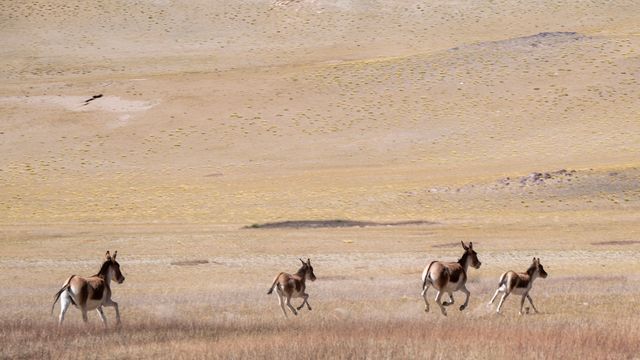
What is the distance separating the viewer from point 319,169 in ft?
233

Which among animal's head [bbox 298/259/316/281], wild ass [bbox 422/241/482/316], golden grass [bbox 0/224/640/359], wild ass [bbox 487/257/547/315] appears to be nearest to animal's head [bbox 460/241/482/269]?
wild ass [bbox 422/241/482/316]

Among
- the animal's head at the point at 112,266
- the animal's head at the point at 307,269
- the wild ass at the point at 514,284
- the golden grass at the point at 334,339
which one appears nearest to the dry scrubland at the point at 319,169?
the golden grass at the point at 334,339

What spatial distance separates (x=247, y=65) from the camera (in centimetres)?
11112

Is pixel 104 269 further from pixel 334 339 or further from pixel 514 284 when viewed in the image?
pixel 514 284

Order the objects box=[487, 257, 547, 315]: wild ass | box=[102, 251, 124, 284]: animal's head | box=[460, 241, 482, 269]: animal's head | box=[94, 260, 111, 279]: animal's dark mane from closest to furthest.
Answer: box=[94, 260, 111, 279]: animal's dark mane → box=[102, 251, 124, 284]: animal's head → box=[487, 257, 547, 315]: wild ass → box=[460, 241, 482, 269]: animal's head

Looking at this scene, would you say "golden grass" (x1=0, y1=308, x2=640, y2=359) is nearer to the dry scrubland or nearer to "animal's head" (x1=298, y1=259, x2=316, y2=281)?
the dry scrubland

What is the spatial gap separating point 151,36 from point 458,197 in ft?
254

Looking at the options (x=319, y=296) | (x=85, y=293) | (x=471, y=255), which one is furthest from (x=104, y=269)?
(x=319, y=296)

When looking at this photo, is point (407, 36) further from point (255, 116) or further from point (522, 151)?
point (522, 151)

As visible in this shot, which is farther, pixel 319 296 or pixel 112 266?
pixel 319 296

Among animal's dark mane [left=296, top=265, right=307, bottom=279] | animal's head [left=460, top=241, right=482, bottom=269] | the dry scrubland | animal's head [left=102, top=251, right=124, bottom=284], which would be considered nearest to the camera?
animal's head [left=102, top=251, right=124, bottom=284]

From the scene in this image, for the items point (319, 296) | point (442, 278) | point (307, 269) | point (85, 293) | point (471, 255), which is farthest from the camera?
point (319, 296)

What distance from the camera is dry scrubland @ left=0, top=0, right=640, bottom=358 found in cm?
1962

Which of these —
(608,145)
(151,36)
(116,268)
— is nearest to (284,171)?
(608,145)
